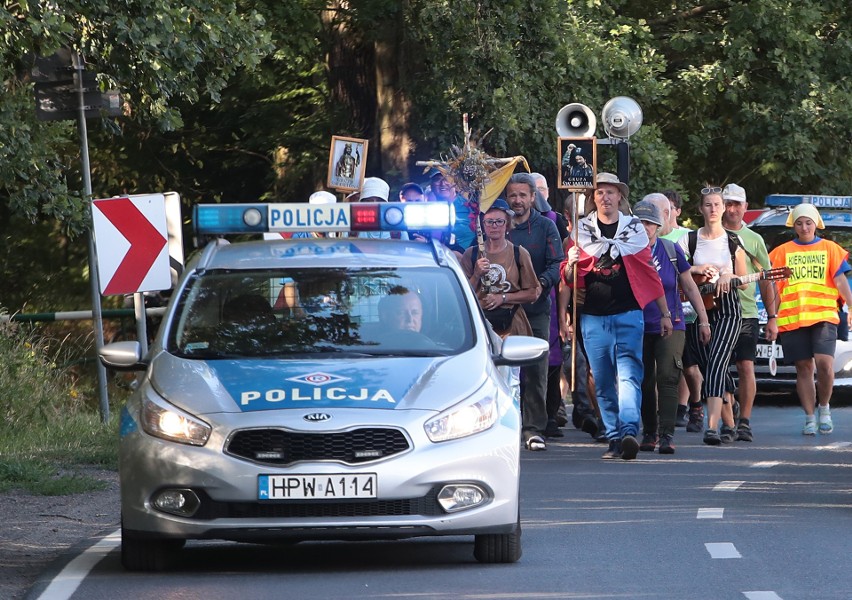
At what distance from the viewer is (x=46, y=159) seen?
58.9 ft

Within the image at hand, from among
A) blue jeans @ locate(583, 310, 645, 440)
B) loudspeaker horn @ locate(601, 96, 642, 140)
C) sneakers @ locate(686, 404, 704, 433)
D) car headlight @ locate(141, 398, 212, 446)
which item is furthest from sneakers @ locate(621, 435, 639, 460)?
loudspeaker horn @ locate(601, 96, 642, 140)

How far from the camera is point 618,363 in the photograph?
1466 centimetres

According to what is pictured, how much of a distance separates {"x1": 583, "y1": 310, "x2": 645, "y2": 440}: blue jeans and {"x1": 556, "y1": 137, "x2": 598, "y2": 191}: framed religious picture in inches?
79.7

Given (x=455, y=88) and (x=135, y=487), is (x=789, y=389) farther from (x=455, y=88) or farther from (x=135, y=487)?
(x=135, y=487)

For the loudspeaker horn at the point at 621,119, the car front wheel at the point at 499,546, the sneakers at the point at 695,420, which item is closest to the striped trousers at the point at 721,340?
the sneakers at the point at 695,420

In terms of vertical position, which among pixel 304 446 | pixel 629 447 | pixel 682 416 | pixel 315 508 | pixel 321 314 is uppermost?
pixel 321 314

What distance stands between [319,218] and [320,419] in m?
1.83

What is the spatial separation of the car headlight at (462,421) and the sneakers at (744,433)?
765 cm

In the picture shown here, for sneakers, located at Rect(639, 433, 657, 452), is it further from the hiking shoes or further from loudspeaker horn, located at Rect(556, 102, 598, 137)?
loudspeaker horn, located at Rect(556, 102, 598, 137)

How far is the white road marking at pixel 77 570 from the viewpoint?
8.81 metres

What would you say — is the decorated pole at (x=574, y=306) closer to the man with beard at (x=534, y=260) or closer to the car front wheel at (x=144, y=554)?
the man with beard at (x=534, y=260)

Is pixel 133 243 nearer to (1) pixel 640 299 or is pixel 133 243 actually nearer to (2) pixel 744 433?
(1) pixel 640 299

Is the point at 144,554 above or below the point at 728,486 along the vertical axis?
above

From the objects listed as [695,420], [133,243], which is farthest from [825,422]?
[133,243]
